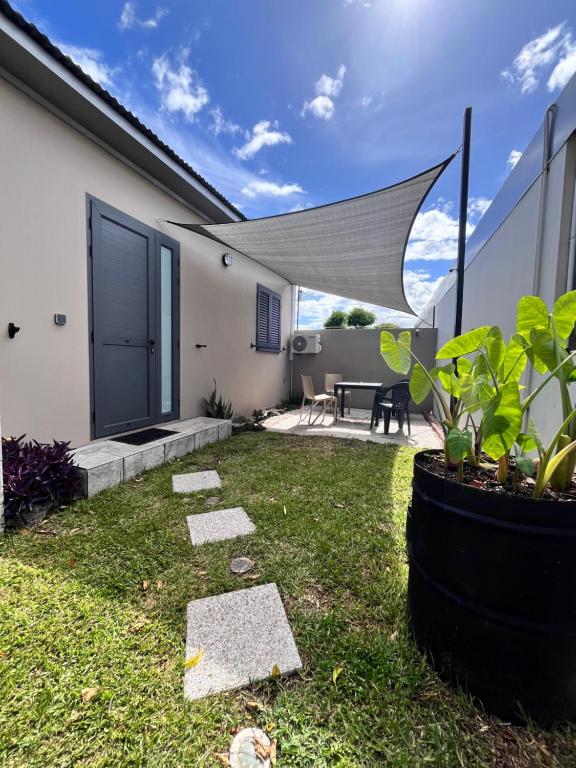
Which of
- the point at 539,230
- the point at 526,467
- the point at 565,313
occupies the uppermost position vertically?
the point at 539,230

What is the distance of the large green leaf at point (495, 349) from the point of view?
1.52 m

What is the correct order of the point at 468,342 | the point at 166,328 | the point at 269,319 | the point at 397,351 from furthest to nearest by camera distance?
the point at 269,319 < the point at 166,328 < the point at 397,351 < the point at 468,342

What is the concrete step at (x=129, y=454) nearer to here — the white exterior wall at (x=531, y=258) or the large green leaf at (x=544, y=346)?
the large green leaf at (x=544, y=346)

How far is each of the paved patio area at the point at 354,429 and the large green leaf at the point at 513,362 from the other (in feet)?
14.5

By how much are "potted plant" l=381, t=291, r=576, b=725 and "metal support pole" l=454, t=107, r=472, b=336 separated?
148cm

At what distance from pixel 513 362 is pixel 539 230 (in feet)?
7.87

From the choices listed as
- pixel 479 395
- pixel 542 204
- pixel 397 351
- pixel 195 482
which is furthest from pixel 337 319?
pixel 479 395

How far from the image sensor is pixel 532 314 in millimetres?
1512

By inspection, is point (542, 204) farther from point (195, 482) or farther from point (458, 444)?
point (195, 482)

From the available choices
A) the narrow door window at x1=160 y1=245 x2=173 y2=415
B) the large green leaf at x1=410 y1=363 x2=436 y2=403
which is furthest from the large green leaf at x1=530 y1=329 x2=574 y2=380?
the narrow door window at x1=160 y1=245 x2=173 y2=415

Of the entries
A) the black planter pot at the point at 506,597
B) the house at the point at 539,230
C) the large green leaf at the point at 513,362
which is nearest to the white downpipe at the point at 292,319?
the house at the point at 539,230

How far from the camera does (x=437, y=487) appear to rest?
4.62 feet

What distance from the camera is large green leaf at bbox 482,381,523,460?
1.29 m

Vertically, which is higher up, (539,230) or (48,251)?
(539,230)
